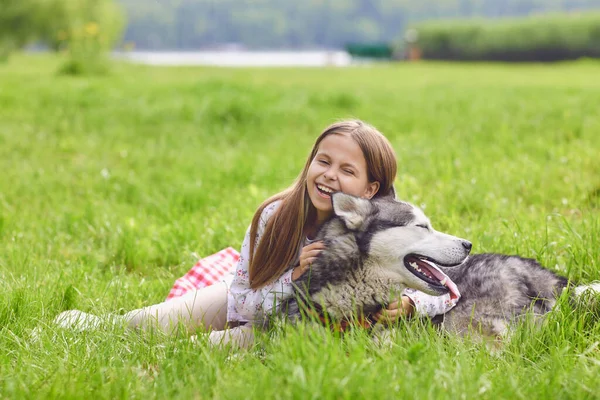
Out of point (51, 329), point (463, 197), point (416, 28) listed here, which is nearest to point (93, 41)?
point (463, 197)

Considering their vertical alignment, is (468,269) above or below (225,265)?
above

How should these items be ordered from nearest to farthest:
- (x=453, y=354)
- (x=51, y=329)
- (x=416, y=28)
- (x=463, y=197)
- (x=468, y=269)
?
(x=453, y=354)
(x=51, y=329)
(x=468, y=269)
(x=463, y=197)
(x=416, y=28)

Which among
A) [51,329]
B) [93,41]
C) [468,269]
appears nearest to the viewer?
[51,329]

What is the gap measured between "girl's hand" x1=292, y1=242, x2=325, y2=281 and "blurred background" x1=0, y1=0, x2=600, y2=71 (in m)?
13.9

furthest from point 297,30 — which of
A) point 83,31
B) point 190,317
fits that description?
point 190,317

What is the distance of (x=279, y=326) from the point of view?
116 inches

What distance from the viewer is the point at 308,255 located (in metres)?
3.08

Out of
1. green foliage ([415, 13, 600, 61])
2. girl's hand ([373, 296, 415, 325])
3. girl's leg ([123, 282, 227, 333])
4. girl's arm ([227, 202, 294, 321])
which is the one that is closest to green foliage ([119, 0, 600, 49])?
green foliage ([415, 13, 600, 61])

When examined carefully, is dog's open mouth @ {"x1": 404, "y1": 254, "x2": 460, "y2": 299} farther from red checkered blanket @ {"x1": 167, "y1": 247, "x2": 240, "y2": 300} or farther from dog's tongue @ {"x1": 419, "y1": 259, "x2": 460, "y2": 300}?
red checkered blanket @ {"x1": 167, "y1": 247, "x2": 240, "y2": 300}

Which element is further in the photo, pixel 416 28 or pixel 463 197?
pixel 416 28

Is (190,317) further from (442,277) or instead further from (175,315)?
(442,277)

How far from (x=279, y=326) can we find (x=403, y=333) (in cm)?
56

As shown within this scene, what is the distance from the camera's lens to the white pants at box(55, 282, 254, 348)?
3176mm

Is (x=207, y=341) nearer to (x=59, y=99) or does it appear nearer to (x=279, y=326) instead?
(x=279, y=326)
